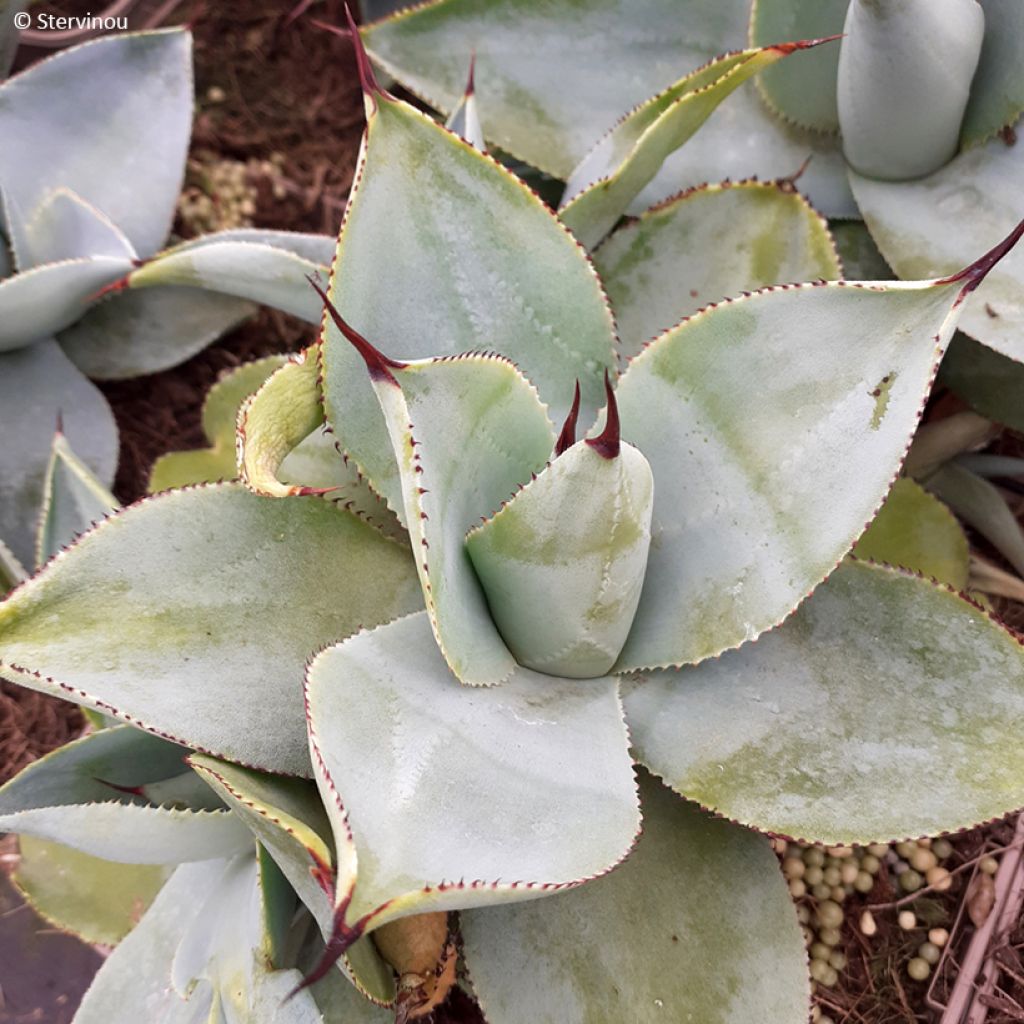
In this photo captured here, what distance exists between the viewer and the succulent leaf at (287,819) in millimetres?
542

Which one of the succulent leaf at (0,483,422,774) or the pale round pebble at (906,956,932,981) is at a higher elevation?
the succulent leaf at (0,483,422,774)

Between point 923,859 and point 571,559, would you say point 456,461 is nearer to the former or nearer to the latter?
point 571,559

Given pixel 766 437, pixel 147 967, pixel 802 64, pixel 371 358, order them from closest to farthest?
pixel 371 358 < pixel 766 437 < pixel 147 967 < pixel 802 64

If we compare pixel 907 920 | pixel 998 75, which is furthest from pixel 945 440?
pixel 907 920

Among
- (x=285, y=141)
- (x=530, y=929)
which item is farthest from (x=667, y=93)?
(x=285, y=141)

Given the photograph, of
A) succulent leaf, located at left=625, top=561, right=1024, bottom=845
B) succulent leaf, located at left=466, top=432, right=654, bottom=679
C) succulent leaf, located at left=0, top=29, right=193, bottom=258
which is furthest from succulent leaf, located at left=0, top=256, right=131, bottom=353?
succulent leaf, located at left=625, top=561, right=1024, bottom=845

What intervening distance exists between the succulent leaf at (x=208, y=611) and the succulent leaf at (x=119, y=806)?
0.31ft

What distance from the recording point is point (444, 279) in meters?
0.67

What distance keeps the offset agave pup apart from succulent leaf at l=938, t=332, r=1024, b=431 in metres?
0.22

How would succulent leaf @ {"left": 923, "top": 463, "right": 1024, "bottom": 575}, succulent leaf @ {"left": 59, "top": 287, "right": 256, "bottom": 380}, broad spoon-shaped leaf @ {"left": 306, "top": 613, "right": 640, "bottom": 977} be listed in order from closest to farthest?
broad spoon-shaped leaf @ {"left": 306, "top": 613, "right": 640, "bottom": 977}
succulent leaf @ {"left": 923, "top": 463, "right": 1024, "bottom": 575}
succulent leaf @ {"left": 59, "top": 287, "right": 256, "bottom": 380}

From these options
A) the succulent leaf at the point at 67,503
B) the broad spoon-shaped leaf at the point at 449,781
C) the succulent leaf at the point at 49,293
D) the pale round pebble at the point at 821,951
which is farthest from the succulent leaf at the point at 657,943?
the succulent leaf at the point at 49,293

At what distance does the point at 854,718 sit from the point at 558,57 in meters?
0.66

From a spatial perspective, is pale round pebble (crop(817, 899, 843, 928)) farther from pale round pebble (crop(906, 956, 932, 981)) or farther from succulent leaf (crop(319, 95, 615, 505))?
succulent leaf (crop(319, 95, 615, 505))

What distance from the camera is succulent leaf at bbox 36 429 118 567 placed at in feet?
2.76
